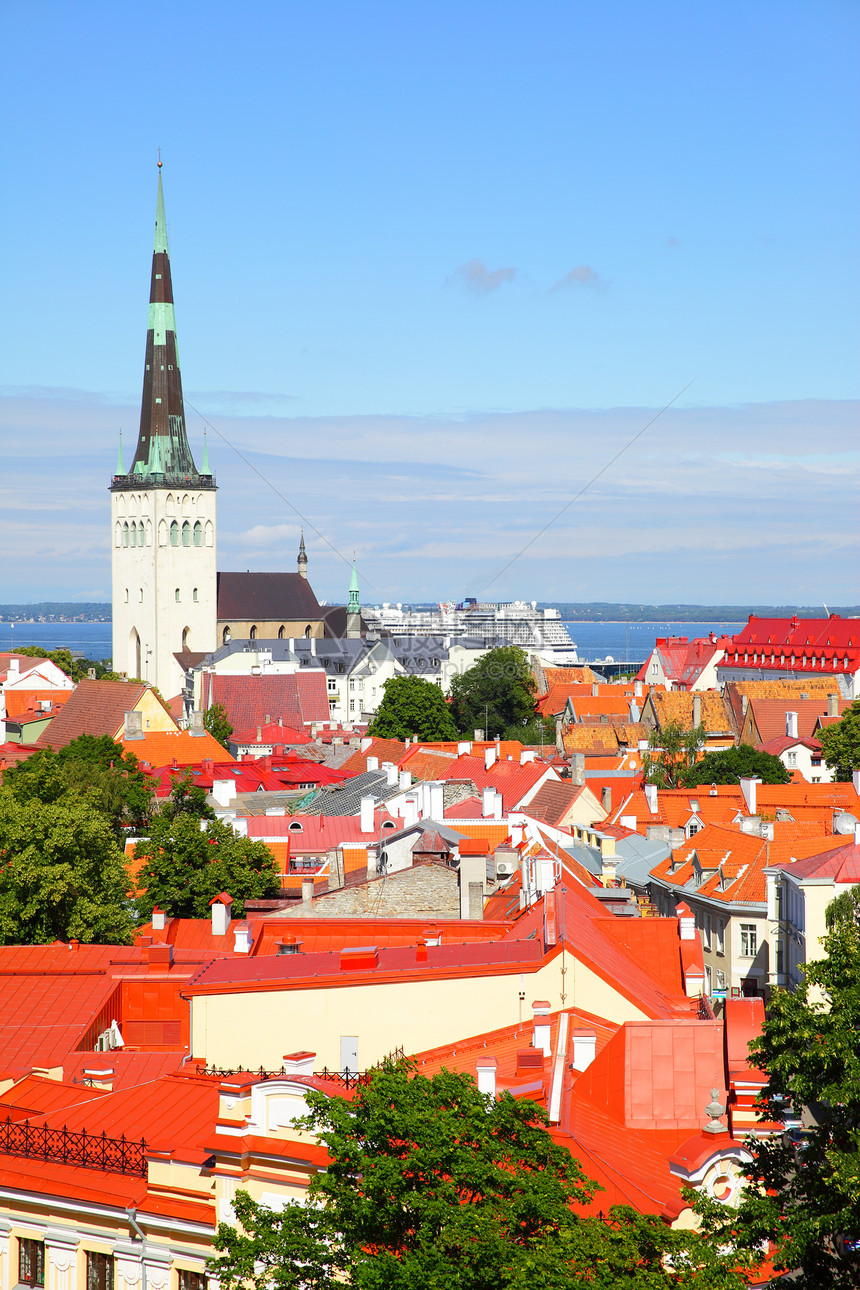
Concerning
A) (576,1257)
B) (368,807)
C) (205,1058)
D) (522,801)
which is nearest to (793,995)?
(576,1257)

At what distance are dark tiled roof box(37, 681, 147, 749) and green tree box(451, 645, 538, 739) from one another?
32246mm

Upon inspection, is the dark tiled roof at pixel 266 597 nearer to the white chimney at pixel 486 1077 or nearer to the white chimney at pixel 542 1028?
the white chimney at pixel 542 1028

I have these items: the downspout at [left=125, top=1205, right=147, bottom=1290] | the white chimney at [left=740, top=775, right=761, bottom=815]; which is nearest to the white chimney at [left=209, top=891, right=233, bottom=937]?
the downspout at [left=125, top=1205, right=147, bottom=1290]

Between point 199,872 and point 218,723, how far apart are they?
63.1 metres

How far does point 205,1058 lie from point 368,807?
26.5m

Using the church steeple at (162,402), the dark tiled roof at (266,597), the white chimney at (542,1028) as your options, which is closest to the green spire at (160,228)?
the church steeple at (162,402)

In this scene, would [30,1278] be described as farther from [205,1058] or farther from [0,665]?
[0,665]

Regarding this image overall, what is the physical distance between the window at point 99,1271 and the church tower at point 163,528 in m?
126

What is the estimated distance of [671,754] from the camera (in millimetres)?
75875

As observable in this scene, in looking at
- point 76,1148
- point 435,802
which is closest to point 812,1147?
point 76,1148

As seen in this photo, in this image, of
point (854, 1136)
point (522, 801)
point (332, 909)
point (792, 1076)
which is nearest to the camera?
point (854, 1136)

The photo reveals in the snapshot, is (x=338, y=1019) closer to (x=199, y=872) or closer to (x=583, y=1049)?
(x=583, y=1049)

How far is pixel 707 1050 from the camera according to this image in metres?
19.9

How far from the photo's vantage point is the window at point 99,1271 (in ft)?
53.9
